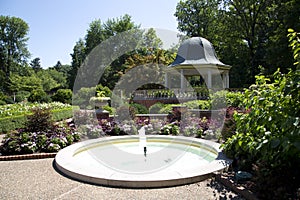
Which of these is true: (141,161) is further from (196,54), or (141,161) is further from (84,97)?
(84,97)

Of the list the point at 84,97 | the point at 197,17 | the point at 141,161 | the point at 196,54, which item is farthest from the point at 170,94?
the point at 197,17

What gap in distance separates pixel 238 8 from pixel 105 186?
92.8 feet

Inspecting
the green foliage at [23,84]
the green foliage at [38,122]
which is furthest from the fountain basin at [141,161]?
the green foliage at [23,84]

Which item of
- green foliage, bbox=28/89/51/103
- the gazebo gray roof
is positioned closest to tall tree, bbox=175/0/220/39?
the gazebo gray roof

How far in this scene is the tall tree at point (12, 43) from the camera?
141ft

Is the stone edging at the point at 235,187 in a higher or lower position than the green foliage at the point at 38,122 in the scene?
lower

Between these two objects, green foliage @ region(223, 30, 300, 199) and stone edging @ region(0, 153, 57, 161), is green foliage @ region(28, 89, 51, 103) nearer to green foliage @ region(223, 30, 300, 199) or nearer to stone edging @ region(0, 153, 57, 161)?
stone edging @ region(0, 153, 57, 161)

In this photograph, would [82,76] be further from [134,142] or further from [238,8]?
[134,142]

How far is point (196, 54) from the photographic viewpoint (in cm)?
1891

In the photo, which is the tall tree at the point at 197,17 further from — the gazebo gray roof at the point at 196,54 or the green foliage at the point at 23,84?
the green foliage at the point at 23,84

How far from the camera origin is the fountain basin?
4.67 meters

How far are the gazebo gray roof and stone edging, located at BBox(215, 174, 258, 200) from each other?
13.9 m

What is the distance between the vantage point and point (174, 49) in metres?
37.2

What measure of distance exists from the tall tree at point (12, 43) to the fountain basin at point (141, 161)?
4206 cm
